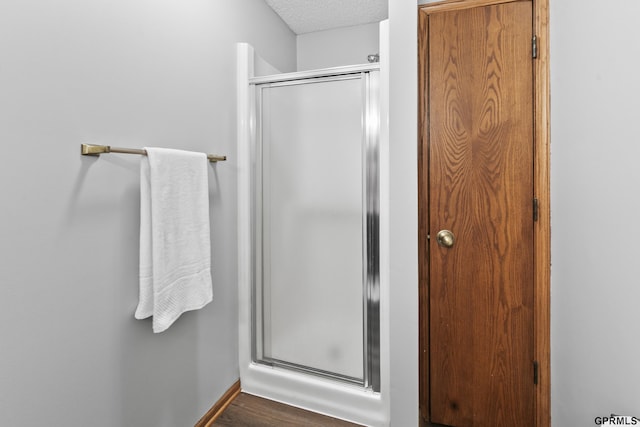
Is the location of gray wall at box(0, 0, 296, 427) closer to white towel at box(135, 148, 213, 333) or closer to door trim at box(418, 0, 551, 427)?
white towel at box(135, 148, 213, 333)

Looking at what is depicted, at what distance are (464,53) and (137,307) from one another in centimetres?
177

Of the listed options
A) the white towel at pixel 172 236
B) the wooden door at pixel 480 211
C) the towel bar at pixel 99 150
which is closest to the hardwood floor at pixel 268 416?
the wooden door at pixel 480 211

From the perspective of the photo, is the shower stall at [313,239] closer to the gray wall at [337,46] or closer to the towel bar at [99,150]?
the towel bar at [99,150]

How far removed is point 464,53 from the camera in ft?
4.98

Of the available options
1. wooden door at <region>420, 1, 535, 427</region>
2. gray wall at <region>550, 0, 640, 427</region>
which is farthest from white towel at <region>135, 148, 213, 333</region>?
gray wall at <region>550, 0, 640, 427</region>

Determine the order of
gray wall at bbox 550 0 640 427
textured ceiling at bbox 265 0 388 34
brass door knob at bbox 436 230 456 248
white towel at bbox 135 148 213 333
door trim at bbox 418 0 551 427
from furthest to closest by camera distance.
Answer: textured ceiling at bbox 265 0 388 34, brass door knob at bbox 436 230 456 248, door trim at bbox 418 0 551 427, white towel at bbox 135 148 213 333, gray wall at bbox 550 0 640 427

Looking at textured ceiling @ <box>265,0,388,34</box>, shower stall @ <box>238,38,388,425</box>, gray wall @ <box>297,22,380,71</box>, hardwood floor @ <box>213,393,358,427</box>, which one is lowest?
hardwood floor @ <box>213,393,358,427</box>

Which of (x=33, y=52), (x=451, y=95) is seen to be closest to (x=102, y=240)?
→ (x=33, y=52)

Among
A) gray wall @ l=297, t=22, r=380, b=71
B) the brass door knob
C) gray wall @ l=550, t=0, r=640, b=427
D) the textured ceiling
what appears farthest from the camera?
gray wall @ l=297, t=22, r=380, b=71

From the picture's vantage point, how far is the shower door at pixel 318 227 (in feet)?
5.43

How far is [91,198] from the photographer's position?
106 cm

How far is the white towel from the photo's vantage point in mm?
1146

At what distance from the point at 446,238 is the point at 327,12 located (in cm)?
172

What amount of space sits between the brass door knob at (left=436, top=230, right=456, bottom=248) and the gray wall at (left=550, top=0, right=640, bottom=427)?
1.34 ft
